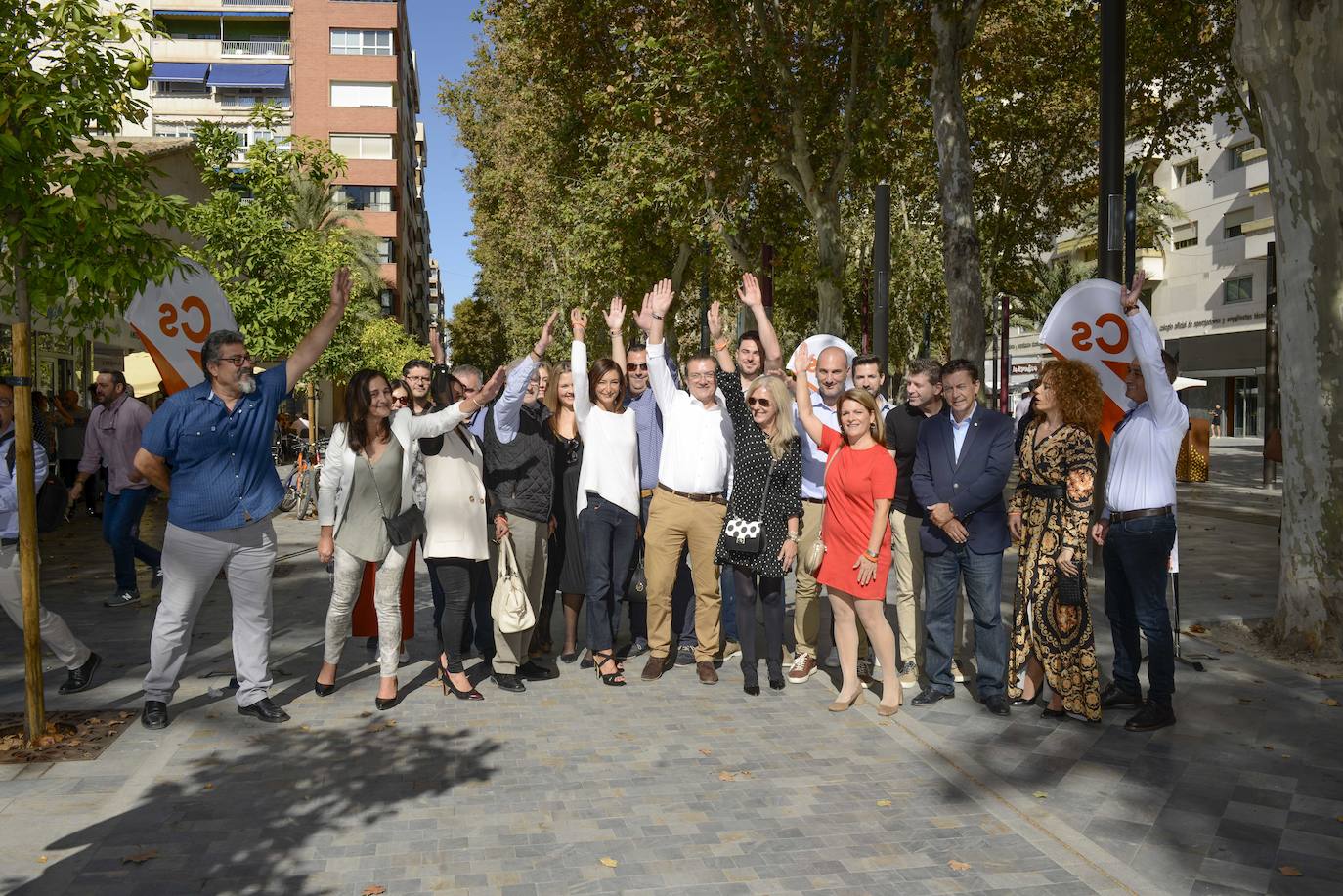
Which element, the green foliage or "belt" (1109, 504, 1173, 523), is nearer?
the green foliage

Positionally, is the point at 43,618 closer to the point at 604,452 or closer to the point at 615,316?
the point at 604,452

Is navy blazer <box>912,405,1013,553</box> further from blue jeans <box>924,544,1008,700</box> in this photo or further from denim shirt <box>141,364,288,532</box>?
denim shirt <box>141,364,288,532</box>

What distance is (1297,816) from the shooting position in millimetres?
4770

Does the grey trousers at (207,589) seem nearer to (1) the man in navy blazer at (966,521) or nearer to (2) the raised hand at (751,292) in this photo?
(2) the raised hand at (751,292)

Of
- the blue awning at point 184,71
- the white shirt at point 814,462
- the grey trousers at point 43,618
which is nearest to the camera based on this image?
the grey trousers at point 43,618

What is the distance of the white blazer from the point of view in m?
6.43

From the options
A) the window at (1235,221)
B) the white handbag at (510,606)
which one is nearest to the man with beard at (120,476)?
the white handbag at (510,606)

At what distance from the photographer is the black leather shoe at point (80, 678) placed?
22.1 ft

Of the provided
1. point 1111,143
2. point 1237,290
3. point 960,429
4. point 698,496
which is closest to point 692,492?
point 698,496

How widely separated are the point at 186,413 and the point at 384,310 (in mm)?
59487

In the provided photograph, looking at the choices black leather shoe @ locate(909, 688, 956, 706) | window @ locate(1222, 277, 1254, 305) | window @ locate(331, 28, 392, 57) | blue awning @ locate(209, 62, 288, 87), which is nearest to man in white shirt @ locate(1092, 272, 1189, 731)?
black leather shoe @ locate(909, 688, 956, 706)

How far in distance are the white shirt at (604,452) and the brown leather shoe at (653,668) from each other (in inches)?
38.7

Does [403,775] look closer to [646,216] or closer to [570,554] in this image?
[570,554]

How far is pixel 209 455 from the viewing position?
600 centimetres
